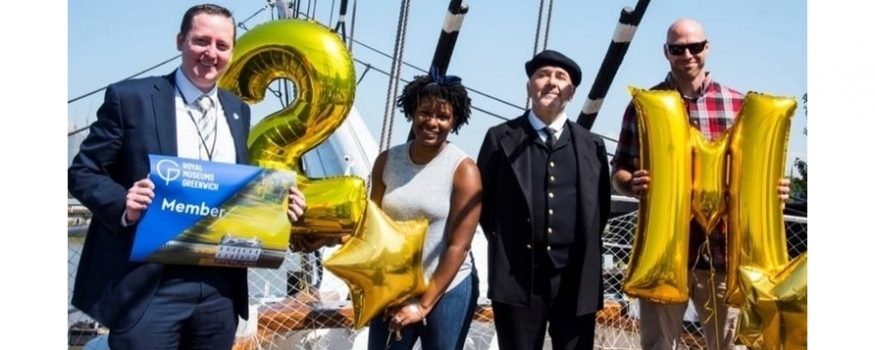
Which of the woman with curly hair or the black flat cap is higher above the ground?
the black flat cap

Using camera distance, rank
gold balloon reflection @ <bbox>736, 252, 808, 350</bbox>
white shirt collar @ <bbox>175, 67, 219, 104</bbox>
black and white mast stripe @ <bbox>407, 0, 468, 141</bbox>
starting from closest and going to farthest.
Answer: white shirt collar @ <bbox>175, 67, 219, 104</bbox>, gold balloon reflection @ <bbox>736, 252, 808, 350</bbox>, black and white mast stripe @ <bbox>407, 0, 468, 141</bbox>

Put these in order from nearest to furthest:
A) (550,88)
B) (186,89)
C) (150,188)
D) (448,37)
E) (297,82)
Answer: (150,188) → (186,89) → (550,88) → (297,82) → (448,37)

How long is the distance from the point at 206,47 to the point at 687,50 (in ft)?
4.14

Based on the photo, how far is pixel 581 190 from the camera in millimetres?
2746

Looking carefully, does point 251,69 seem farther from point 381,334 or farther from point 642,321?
point 642,321

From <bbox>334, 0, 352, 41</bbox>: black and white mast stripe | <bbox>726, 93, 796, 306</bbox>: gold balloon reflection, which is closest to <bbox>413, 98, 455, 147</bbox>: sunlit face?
<bbox>726, 93, 796, 306</bbox>: gold balloon reflection

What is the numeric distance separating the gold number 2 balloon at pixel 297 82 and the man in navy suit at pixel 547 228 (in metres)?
0.39

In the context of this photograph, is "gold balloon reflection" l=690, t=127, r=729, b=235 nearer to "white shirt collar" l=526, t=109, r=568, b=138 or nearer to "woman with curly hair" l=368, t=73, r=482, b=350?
"white shirt collar" l=526, t=109, r=568, b=138

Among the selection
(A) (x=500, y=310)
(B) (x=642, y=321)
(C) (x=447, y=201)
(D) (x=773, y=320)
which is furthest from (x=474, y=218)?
(D) (x=773, y=320)

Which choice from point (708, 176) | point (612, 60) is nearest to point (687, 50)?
point (708, 176)

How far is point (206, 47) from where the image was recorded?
2354 mm

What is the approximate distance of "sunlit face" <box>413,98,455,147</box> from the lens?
106 inches

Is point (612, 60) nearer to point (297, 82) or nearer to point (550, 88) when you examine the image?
point (550, 88)

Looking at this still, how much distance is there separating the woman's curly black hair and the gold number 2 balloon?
16 centimetres
